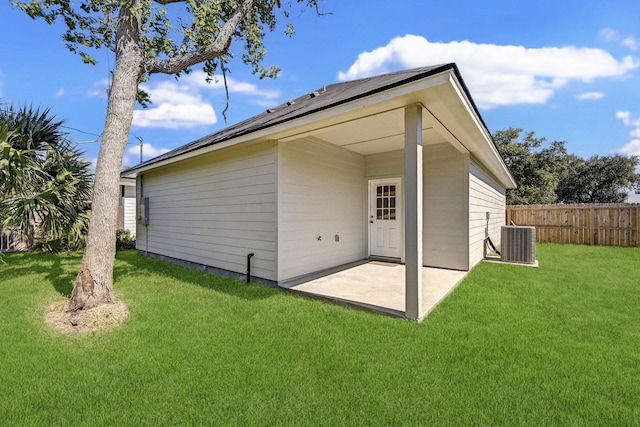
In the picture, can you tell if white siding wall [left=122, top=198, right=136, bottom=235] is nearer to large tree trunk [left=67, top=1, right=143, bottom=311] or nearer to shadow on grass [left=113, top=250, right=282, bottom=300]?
shadow on grass [left=113, top=250, right=282, bottom=300]

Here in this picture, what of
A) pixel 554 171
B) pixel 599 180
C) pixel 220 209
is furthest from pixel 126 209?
pixel 599 180

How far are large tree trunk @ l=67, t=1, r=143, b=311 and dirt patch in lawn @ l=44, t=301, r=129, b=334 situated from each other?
0.39ft

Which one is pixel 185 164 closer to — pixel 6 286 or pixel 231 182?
pixel 231 182

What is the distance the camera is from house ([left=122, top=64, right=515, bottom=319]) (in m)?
3.39

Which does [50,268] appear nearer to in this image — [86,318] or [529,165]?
[86,318]

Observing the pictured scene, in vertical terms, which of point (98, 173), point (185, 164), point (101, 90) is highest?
point (101, 90)

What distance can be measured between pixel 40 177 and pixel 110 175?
232 centimetres

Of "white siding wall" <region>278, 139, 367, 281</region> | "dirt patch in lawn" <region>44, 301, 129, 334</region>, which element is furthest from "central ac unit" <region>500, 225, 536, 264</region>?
→ "dirt patch in lawn" <region>44, 301, 129, 334</region>

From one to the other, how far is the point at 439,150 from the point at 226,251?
491 cm

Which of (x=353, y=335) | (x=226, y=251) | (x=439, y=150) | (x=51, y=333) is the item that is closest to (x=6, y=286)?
(x=51, y=333)

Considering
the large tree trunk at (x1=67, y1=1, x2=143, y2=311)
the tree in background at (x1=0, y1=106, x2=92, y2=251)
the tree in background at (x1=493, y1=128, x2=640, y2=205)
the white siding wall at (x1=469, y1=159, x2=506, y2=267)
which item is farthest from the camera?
the tree in background at (x1=493, y1=128, x2=640, y2=205)

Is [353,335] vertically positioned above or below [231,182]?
below

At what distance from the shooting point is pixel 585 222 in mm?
10602

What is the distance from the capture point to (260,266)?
5168 millimetres
